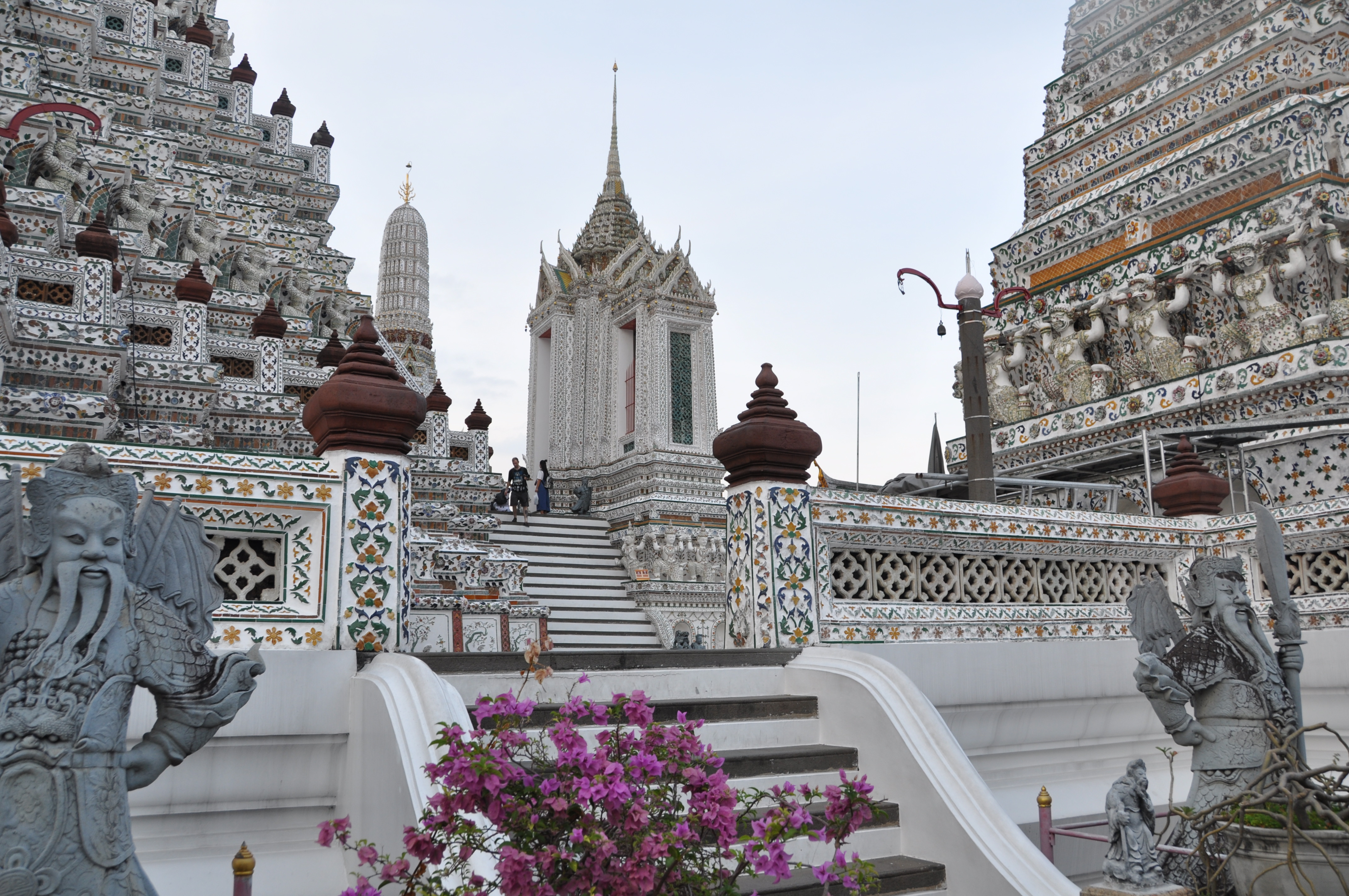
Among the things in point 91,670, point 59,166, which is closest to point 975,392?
point 91,670

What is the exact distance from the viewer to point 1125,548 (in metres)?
7.33

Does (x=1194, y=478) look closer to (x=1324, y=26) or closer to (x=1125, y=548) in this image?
(x=1125, y=548)

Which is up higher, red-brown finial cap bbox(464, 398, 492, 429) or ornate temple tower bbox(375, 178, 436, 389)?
ornate temple tower bbox(375, 178, 436, 389)

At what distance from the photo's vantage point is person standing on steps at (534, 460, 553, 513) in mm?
21328

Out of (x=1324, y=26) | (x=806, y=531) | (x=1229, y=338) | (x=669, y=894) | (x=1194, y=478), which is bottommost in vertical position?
(x=669, y=894)

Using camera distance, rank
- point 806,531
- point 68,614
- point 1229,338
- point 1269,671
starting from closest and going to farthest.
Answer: point 68,614 < point 1269,671 < point 806,531 < point 1229,338

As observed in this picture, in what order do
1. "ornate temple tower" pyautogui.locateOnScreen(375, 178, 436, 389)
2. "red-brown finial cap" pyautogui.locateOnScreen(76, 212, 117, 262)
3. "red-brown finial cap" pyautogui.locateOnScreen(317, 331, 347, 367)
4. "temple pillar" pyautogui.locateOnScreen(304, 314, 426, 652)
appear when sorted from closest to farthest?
1. "temple pillar" pyautogui.locateOnScreen(304, 314, 426, 652)
2. "red-brown finial cap" pyautogui.locateOnScreen(76, 212, 117, 262)
3. "red-brown finial cap" pyautogui.locateOnScreen(317, 331, 347, 367)
4. "ornate temple tower" pyautogui.locateOnScreen(375, 178, 436, 389)

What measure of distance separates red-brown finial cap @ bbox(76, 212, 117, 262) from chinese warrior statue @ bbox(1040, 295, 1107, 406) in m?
11.5

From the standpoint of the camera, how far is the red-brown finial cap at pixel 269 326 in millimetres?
14594

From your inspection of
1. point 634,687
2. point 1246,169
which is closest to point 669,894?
point 634,687

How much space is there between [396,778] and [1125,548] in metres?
5.44

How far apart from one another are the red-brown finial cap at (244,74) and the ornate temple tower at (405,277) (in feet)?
39.6

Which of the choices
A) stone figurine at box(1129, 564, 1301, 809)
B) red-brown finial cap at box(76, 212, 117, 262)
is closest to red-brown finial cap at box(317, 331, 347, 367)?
red-brown finial cap at box(76, 212, 117, 262)

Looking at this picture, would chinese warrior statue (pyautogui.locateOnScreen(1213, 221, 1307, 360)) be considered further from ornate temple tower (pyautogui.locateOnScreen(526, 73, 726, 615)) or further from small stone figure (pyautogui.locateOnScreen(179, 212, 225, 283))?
small stone figure (pyautogui.locateOnScreen(179, 212, 225, 283))
